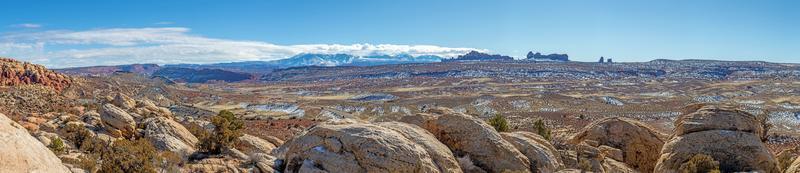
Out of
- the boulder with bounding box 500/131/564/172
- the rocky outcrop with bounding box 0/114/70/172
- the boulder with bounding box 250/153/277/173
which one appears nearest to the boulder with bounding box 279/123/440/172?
the boulder with bounding box 250/153/277/173

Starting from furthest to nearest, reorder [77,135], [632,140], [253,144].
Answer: [253,144]
[77,135]
[632,140]

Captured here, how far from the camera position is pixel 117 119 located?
30.3m

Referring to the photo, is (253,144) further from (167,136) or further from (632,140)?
(632,140)

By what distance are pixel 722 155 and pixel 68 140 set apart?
2938 centimetres

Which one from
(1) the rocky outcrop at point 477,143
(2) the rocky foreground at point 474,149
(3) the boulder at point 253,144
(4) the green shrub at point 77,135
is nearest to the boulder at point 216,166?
(2) the rocky foreground at point 474,149

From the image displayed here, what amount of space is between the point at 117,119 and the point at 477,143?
2207 cm

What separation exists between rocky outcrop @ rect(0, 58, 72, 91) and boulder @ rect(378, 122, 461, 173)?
7741 cm

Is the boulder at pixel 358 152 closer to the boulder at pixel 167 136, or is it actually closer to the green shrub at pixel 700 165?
the green shrub at pixel 700 165

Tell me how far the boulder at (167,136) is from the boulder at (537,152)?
49.9 feet

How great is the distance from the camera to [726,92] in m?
143

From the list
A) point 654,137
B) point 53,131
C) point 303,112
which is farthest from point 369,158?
point 303,112

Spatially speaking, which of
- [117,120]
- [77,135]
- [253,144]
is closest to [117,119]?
[117,120]

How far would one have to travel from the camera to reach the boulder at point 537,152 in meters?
20.0

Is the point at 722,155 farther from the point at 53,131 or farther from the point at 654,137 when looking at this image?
the point at 53,131
